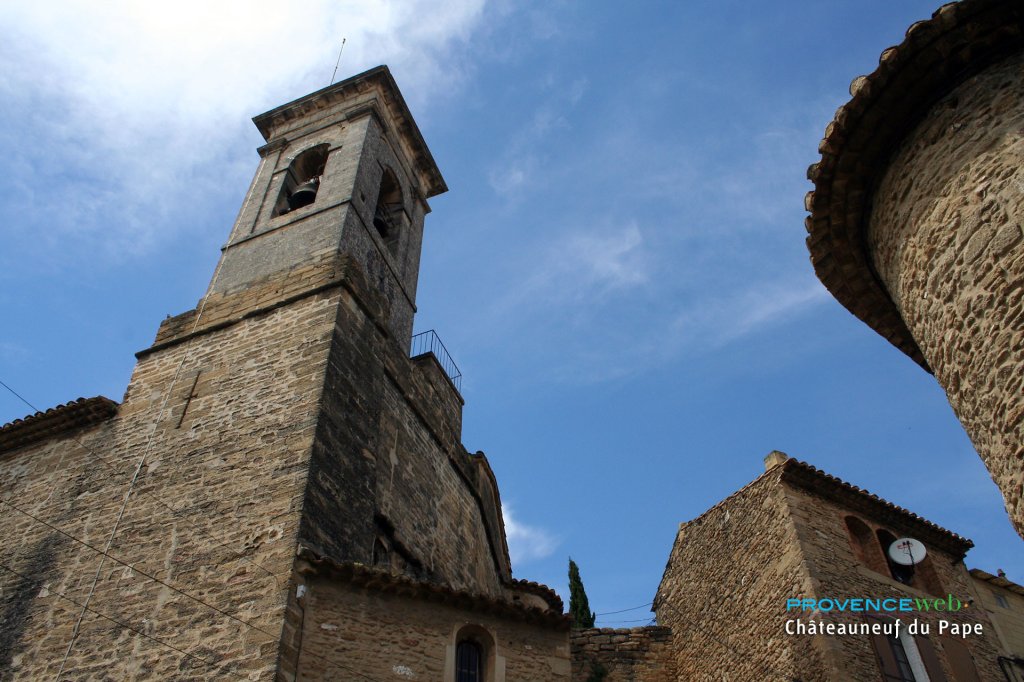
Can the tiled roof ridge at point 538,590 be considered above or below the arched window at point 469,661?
above

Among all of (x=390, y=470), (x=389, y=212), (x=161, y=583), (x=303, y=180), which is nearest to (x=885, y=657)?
(x=390, y=470)

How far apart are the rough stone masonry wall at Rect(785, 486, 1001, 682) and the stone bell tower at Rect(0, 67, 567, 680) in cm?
409

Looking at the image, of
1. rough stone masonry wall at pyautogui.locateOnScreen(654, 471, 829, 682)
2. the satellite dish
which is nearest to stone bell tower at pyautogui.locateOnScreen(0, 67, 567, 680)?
rough stone masonry wall at pyautogui.locateOnScreen(654, 471, 829, 682)

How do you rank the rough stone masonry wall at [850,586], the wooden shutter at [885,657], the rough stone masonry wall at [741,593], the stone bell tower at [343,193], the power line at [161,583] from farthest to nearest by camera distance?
1. the stone bell tower at [343,193]
2. the rough stone masonry wall at [741,593]
3. the wooden shutter at [885,657]
4. the rough stone masonry wall at [850,586]
5. the power line at [161,583]

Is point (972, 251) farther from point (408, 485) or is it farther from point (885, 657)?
point (885, 657)

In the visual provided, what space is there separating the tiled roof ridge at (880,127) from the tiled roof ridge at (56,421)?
363 inches

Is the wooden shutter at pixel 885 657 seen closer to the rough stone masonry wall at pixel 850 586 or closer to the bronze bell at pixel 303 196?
the rough stone masonry wall at pixel 850 586

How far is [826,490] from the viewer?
493 inches

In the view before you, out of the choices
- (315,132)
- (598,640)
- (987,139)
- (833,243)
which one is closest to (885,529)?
(598,640)

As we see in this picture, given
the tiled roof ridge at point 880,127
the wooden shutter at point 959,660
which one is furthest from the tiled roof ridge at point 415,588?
the wooden shutter at point 959,660

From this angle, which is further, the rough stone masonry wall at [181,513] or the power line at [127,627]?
the rough stone masonry wall at [181,513]

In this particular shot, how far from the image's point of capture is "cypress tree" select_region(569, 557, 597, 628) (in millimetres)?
16109

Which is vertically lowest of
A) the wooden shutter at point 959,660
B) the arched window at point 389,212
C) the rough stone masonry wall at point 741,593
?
the wooden shutter at point 959,660

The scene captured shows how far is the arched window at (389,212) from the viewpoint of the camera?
1571 centimetres
